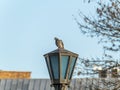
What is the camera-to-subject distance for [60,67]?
31.5ft

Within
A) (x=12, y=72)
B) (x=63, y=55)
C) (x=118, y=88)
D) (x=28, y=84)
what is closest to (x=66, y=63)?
(x=63, y=55)

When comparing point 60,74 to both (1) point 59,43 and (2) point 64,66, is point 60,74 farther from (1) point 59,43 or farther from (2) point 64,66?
(1) point 59,43

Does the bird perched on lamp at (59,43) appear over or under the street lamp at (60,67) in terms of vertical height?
over

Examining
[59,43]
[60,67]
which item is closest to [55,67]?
[60,67]

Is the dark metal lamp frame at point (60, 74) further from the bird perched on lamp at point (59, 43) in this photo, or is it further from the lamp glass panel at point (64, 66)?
the bird perched on lamp at point (59, 43)

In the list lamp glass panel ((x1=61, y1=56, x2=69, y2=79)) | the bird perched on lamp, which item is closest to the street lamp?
lamp glass panel ((x1=61, y1=56, x2=69, y2=79))

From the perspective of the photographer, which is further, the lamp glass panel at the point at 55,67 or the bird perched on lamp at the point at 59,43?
the bird perched on lamp at the point at 59,43

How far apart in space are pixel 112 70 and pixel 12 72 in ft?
120

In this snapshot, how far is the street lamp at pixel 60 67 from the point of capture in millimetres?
9648

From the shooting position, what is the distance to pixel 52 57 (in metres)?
9.73

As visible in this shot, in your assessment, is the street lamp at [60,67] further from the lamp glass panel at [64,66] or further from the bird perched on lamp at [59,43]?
the bird perched on lamp at [59,43]

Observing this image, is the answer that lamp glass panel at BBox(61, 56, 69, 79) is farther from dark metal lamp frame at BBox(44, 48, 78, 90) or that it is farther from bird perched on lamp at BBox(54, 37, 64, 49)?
bird perched on lamp at BBox(54, 37, 64, 49)

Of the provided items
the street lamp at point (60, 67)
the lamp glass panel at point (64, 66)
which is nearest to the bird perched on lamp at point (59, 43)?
the street lamp at point (60, 67)

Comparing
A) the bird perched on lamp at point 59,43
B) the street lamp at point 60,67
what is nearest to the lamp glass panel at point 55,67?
the street lamp at point 60,67
